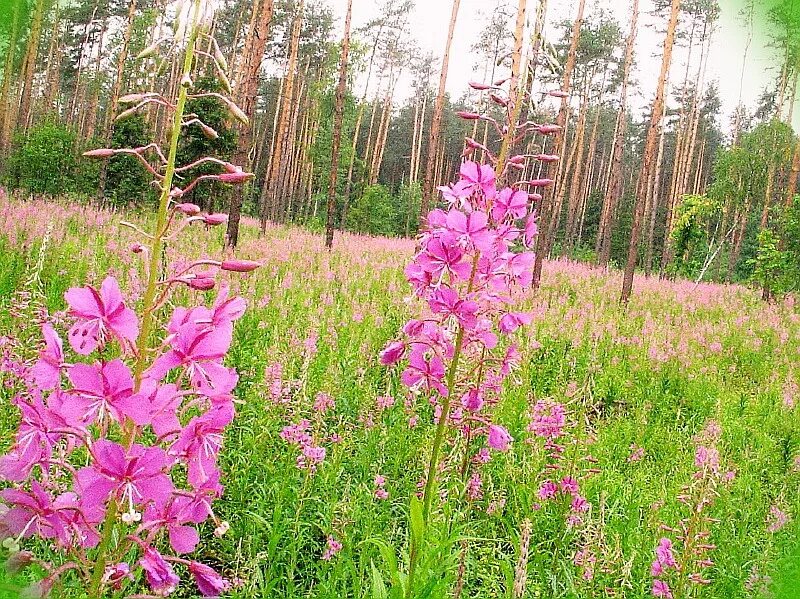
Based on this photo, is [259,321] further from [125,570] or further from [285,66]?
[285,66]

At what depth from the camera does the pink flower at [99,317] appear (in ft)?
3.52

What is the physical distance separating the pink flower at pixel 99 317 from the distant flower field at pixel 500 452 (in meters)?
0.29

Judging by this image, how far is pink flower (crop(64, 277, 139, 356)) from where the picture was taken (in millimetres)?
1074

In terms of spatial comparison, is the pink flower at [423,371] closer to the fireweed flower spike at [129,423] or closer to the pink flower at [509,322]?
the pink flower at [509,322]

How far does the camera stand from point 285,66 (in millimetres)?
38406

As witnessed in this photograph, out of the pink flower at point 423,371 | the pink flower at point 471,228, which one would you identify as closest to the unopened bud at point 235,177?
the pink flower at point 471,228

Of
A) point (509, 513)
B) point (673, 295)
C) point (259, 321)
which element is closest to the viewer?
point (509, 513)

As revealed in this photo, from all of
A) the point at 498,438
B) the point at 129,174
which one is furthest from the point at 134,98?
the point at 129,174

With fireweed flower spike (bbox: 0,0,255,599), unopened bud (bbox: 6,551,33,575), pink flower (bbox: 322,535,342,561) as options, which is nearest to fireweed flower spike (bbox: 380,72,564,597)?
fireweed flower spike (bbox: 0,0,255,599)

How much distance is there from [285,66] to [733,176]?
28583mm

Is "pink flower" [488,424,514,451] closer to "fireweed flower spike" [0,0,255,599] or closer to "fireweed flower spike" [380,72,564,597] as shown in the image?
"fireweed flower spike" [380,72,564,597]

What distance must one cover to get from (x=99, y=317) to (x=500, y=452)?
12.9 ft

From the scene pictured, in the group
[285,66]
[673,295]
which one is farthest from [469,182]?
[285,66]

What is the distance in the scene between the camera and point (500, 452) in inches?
182
